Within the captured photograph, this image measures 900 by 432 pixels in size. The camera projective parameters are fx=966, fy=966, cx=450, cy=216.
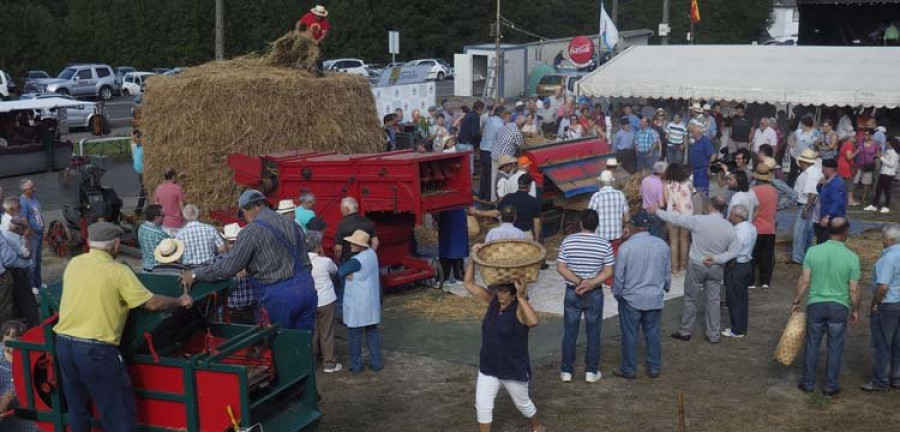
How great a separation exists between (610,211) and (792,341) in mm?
3297

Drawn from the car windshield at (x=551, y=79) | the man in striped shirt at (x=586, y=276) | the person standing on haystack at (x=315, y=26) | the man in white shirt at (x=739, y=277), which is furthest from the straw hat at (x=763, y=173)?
the car windshield at (x=551, y=79)

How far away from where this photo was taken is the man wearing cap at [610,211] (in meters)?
11.4

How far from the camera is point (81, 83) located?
140 ft

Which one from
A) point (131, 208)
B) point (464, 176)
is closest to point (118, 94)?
point (131, 208)

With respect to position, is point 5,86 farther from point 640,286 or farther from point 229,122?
point 640,286

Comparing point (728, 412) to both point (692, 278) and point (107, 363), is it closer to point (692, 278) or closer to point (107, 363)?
point (692, 278)

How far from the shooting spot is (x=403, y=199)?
11047 millimetres

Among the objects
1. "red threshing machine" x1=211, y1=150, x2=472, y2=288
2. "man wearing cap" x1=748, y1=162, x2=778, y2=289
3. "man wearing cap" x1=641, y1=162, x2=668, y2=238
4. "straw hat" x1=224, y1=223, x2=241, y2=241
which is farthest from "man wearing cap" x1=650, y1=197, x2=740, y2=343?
"straw hat" x1=224, y1=223, x2=241, y2=241

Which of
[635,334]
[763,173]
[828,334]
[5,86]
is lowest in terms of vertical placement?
[635,334]

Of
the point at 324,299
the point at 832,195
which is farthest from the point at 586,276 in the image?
the point at 832,195

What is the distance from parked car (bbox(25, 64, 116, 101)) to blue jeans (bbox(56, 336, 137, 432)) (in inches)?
1469

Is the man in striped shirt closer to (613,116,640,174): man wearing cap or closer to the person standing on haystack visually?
the person standing on haystack

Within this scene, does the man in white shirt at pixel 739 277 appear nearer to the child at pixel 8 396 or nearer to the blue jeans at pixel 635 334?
the blue jeans at pixel 635 334

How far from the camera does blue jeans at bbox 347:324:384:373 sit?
29.7 ft
